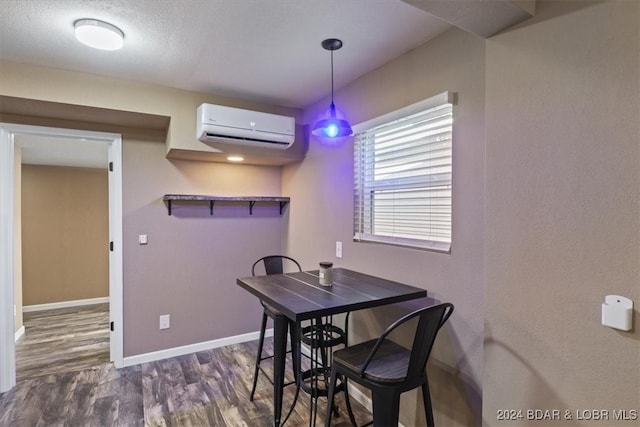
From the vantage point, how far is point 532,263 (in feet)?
4.33

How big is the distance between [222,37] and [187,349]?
2.83m

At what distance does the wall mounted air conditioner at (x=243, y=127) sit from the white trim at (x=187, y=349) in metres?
2.03

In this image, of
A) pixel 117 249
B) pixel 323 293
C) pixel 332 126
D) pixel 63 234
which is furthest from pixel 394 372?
pixel 63 234

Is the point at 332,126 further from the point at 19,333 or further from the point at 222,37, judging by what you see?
the point at 19,333

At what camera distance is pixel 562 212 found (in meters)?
1.22

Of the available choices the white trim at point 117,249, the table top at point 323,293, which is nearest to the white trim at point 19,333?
the white trim at point 117,249

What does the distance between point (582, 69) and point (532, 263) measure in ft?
2.36

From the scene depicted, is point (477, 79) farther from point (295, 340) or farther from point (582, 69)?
point (295, 340)

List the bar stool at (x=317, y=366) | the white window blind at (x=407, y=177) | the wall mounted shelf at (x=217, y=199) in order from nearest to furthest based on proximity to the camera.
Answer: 1. the white window blind at (x=407, y=177)
2. the bar stool at (x=317, y=366)
3. the wall mounted shelf at (x=217, y=199)

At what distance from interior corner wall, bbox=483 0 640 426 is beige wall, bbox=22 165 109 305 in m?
5.43

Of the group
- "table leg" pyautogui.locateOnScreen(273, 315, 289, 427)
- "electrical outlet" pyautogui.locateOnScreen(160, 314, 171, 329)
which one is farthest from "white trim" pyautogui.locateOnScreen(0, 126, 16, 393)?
"table leg" pyautogui.locateOnScreen(273, 315, 289, 427)

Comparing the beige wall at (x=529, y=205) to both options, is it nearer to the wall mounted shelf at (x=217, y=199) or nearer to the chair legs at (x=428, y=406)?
the chair legs at (x=428, y=406)

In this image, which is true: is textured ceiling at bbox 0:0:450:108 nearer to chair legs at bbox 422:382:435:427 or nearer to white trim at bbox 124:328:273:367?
chair legs at bbox 422:382:435:427

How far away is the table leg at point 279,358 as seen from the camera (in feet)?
6.59
